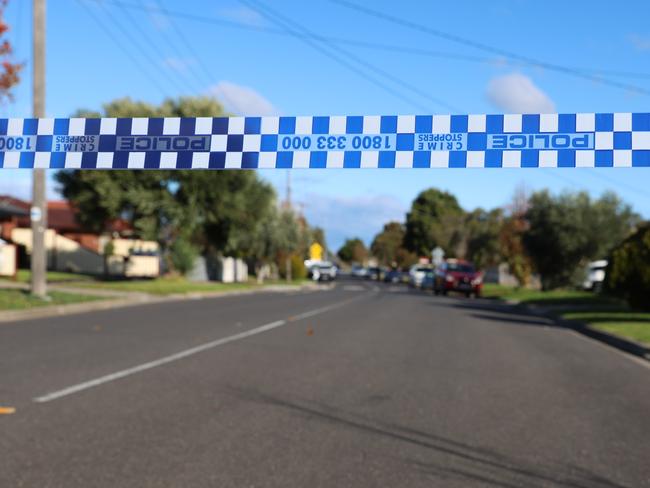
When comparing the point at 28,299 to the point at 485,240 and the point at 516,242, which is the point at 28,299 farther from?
the point at 485,240

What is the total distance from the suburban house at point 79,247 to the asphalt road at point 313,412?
30435 mm

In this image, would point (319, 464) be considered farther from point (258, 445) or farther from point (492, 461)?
point (492, 461)

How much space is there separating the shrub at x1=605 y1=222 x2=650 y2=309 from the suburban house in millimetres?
25657

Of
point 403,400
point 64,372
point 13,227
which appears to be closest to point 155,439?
point 403,400

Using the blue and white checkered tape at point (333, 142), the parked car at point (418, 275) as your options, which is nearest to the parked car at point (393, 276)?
the parked car at point (418, 275)

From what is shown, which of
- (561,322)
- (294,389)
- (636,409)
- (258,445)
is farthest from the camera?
(561,322)

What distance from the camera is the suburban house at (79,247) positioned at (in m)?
43.9

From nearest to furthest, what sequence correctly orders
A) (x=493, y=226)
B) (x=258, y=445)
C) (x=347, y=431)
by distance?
(x=258, y=445)
(x=347, y=431)
(x=493, y=226)

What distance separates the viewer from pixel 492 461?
5750 millimetres

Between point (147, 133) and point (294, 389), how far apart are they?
4.04 metres

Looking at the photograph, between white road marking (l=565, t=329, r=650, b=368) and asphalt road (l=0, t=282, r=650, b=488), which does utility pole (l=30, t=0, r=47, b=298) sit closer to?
asphalt road (l=0, t=282, r=650, b=488)

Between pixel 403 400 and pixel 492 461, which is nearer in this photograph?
pixel 492 461


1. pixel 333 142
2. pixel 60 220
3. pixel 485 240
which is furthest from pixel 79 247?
pixel 333 142

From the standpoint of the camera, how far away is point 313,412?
24.4ft
